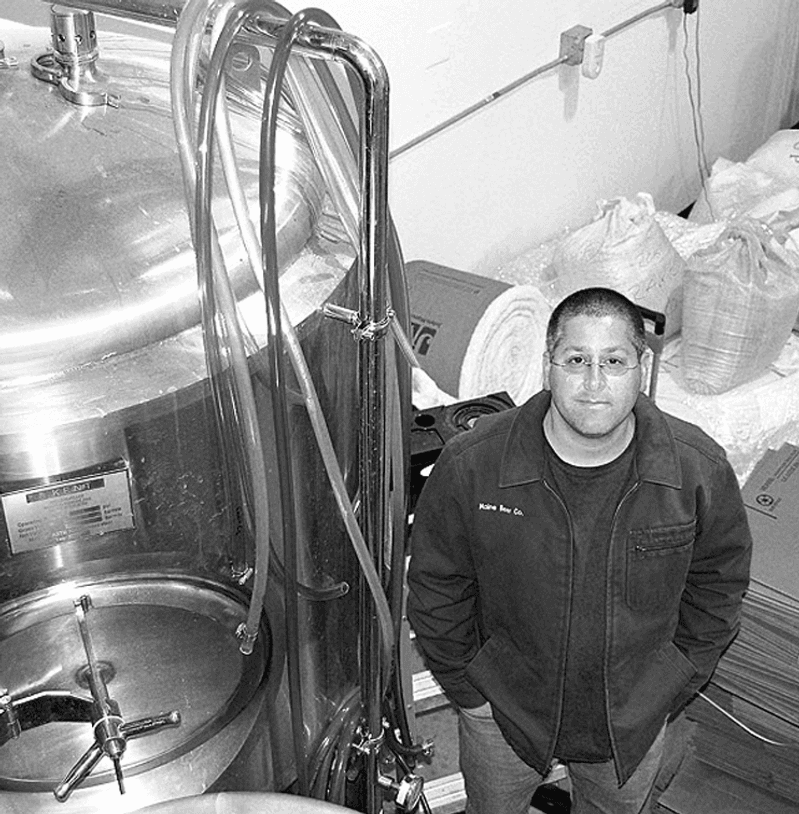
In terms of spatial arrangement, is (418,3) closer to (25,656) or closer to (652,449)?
(652,449)

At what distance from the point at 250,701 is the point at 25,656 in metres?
0.25

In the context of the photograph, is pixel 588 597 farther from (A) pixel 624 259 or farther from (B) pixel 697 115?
(B) pixel 697 115

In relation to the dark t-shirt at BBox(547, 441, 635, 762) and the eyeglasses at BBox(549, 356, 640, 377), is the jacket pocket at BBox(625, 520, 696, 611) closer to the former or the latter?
the dark t-shirt at BBox(547, 441, 635, 762)

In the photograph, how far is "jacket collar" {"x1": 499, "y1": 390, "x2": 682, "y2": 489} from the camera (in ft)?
5.05

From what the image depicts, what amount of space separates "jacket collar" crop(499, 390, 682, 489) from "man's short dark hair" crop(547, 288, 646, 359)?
10 centimetres

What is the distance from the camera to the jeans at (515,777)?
5.99 ft

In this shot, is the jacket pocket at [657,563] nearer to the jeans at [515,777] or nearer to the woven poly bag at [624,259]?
the jeans at [515,777]

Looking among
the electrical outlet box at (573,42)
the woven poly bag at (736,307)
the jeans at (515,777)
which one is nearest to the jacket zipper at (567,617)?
the jeans at (515,777)

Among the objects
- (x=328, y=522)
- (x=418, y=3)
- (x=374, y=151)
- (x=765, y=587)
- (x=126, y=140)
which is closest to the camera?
(x=374, y=151)

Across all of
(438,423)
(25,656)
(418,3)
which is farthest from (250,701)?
(418,3)

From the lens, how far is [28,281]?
120cm

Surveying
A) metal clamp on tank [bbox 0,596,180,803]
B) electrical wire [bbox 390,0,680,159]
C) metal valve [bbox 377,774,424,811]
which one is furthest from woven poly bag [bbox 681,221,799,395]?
metal clamp on tank [bbox 0,596,180,803]

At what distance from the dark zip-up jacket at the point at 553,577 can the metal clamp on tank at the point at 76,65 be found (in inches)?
24.7

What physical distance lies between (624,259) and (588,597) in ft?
4.45
